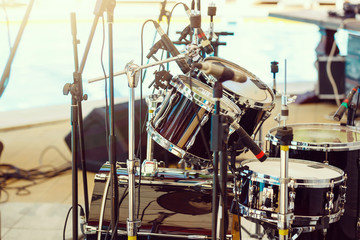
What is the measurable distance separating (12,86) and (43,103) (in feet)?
3.95

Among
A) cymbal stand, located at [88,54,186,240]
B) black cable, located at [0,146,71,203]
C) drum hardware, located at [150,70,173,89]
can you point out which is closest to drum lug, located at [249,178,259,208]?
cymbal stand, located at [88,54,186,240]

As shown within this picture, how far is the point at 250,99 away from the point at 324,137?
26.1 inches

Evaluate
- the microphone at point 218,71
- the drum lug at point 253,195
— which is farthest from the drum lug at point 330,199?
the microphone at point 218,71

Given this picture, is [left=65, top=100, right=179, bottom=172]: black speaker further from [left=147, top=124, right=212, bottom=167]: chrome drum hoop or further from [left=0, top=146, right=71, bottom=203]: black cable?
[left=147, top=124, right=212, bottom=167]: chrome drum hoop

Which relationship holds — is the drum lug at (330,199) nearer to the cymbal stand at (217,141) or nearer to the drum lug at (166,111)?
the cymbal stand at (217,141)

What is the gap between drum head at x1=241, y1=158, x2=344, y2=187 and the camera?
2072 mm

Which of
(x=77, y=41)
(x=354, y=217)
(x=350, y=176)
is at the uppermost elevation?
(x=77, y=41)

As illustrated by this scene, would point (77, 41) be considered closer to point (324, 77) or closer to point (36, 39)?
point (324, 77)

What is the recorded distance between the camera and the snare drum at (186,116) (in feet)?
6.97

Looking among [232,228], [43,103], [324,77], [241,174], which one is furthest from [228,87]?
[43,103]

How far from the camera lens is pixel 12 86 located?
24.2 ft

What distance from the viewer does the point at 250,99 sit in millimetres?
2221

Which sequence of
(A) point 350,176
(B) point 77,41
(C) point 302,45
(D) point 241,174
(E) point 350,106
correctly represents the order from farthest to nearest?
(C) point 302,45
(E) point 350,106
(A) point 350,176
(D) point 241,174
(B) point 77,41

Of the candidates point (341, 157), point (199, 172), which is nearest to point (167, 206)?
point (199, 172)
